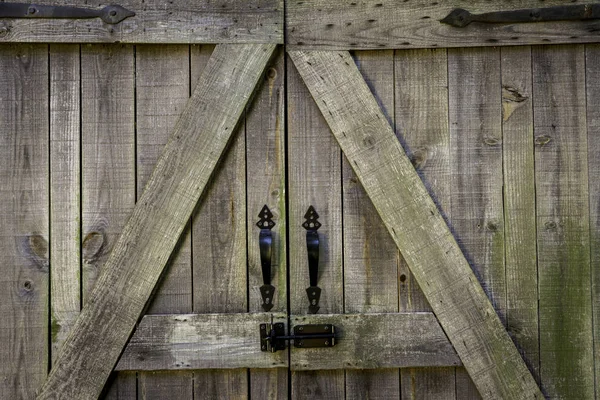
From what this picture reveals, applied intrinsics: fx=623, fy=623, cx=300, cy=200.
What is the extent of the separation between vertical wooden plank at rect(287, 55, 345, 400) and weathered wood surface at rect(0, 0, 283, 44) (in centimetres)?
43

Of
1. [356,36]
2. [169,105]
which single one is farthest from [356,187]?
[169,105]

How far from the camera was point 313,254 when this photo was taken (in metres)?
2.71

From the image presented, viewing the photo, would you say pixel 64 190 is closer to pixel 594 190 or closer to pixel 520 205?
pixel 520 205

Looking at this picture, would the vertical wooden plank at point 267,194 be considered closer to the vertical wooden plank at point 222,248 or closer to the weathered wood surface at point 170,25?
the vertical wooden plank at point 222,248

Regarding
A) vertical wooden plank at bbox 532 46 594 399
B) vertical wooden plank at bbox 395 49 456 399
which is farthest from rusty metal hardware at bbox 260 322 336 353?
vertical wooden plank at bbox 532 46 594 399

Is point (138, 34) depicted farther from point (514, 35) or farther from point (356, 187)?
point (514, 35)

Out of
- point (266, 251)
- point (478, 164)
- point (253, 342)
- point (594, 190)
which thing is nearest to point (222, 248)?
point (266, 251)

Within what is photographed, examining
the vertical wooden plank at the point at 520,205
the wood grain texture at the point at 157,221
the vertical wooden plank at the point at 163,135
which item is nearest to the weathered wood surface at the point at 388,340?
the vertical wooden plank at the point at 520,205

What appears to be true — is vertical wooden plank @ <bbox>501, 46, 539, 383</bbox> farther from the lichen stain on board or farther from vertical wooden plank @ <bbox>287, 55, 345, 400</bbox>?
vertical wooden plank @ <bbox>287, 55, 345, 400</bbox>

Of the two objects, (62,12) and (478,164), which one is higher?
(62,12)

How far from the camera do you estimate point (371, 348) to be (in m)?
2.72

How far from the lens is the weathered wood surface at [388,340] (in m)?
2.71

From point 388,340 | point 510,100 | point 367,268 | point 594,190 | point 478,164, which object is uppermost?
point 510,100

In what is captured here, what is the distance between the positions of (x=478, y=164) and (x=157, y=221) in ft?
4.73
